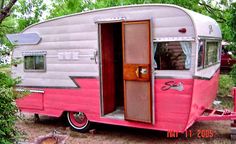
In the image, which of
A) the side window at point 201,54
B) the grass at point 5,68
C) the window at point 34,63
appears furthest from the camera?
the window at point 34,63

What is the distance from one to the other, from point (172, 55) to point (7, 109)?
11.0ft

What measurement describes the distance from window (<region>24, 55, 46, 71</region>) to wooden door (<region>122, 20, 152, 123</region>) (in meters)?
2.20

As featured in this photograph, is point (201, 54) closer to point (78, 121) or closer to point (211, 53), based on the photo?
point (211, 53)

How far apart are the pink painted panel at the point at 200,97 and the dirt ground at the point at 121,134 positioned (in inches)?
22.5

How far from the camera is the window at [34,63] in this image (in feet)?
24.9

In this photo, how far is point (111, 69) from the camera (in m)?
7.33

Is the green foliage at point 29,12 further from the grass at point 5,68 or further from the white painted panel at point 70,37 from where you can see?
the grass at point 5,68

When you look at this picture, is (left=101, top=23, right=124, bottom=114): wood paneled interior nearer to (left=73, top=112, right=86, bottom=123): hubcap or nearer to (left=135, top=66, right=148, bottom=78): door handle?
(left=73, top=112, right=86, bottom=123): hubcap

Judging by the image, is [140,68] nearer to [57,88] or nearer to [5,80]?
[57,88]

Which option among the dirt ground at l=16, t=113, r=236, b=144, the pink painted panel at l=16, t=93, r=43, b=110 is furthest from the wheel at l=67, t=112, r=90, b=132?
the pink painted panel at l=16, t=93, r=43, b=110

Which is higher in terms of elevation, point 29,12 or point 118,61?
point 29,12

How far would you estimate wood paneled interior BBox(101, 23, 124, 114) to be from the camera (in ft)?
23.2

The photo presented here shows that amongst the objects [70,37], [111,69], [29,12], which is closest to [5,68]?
[70,37]

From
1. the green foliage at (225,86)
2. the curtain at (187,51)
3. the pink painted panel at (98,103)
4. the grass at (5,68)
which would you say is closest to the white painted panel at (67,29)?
the pink painted panel at (98,103)
